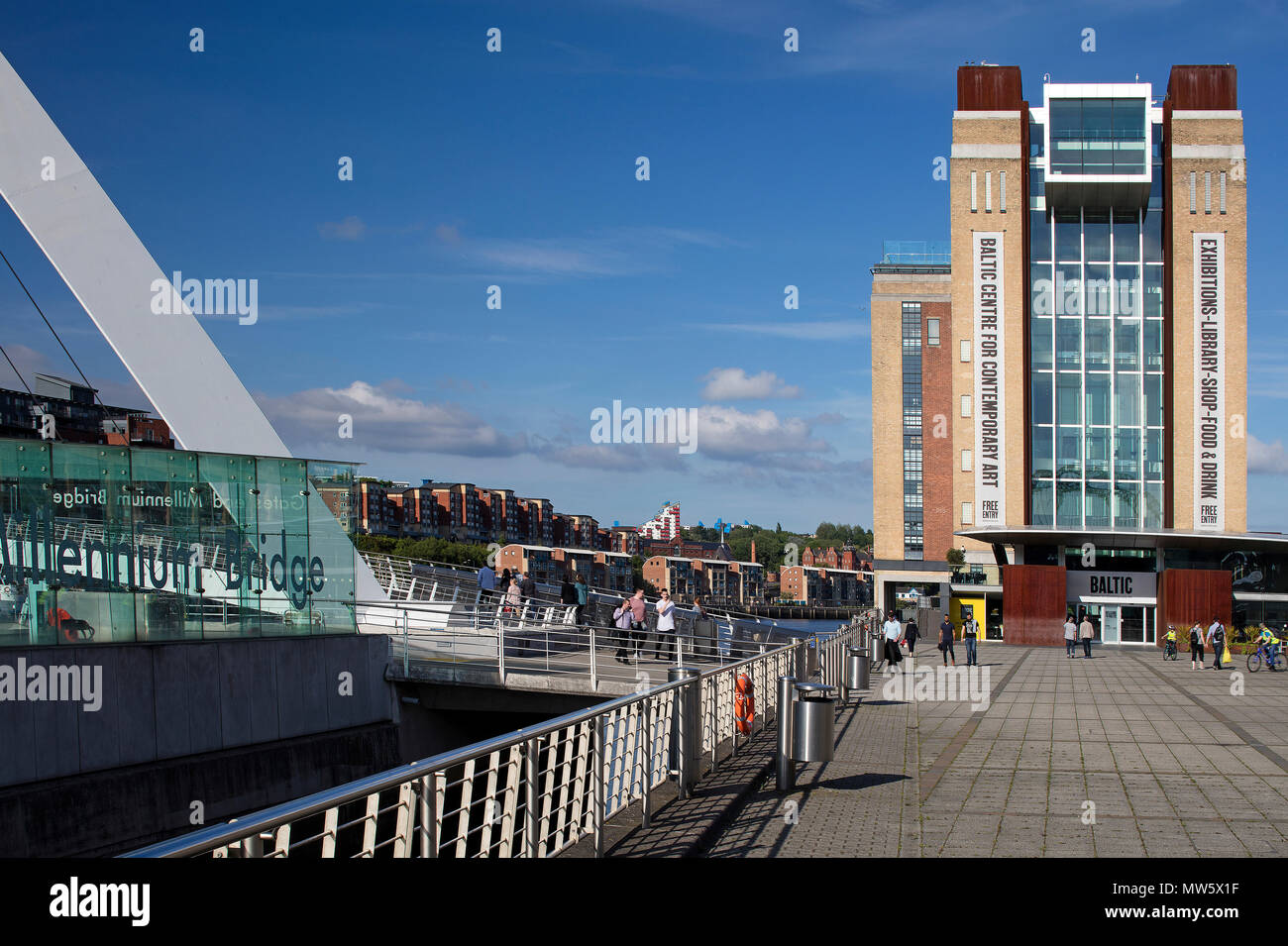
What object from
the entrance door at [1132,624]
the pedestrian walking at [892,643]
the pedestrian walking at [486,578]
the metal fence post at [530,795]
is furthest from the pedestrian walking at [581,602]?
the entrance door at [1132,624]

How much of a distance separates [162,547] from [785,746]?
9.10 metres

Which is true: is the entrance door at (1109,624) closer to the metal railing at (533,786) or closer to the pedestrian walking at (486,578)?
the pedestrian walking at (486,578)

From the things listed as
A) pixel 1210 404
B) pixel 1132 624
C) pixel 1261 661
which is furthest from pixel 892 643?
pixel 1210 404

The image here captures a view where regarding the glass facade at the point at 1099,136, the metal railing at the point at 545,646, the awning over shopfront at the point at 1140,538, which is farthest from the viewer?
the glass facade at the point at 1099,136

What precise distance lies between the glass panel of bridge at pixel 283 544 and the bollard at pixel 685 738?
356 inches

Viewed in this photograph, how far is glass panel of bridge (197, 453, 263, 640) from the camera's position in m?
15.6

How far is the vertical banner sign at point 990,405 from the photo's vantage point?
52531mm

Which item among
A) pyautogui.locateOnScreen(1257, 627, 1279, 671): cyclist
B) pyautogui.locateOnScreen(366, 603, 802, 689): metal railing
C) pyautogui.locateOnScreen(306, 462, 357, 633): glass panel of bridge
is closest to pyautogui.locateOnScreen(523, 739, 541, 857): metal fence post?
pyautogui.locateOnScreen(366, 603, 802, 689): metal railing

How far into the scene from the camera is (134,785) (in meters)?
13.4

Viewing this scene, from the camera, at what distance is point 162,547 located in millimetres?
14945

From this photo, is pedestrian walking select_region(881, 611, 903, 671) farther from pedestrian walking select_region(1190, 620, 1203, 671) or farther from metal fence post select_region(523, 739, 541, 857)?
metal fence post select_region(523, 739, 541, 857)

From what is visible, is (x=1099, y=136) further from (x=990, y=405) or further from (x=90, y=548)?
(x=90, y=548)

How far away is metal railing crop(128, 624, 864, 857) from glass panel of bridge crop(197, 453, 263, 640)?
386cm
